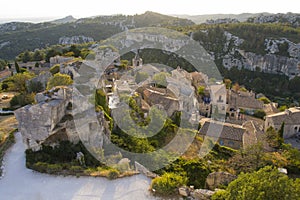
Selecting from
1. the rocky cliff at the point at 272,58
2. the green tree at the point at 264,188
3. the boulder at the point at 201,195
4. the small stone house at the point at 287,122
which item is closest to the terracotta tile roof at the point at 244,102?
the small stone house at the point at 287,122

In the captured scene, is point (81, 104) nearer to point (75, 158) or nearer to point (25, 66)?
point (75, 158)

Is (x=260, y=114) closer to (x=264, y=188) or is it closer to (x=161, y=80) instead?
(x=161, y=80)

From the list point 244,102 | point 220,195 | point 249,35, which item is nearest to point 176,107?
point 244,102

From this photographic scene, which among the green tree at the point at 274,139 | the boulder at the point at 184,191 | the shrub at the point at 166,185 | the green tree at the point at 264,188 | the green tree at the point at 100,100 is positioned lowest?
the green tree at the point at 274,139

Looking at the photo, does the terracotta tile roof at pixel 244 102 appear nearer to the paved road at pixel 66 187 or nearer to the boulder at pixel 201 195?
the boulder at pixel 201 195

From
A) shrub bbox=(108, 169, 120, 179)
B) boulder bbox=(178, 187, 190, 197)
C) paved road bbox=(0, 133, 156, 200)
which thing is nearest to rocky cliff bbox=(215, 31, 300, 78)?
boulder bbox=(178, 187, 190, 197)

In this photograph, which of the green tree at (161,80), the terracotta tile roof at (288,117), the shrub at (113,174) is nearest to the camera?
the shrub at (113,174)

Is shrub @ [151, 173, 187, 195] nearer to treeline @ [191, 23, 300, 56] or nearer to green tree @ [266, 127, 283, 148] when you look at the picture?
green tree @ [266, 127, 283, 148]
